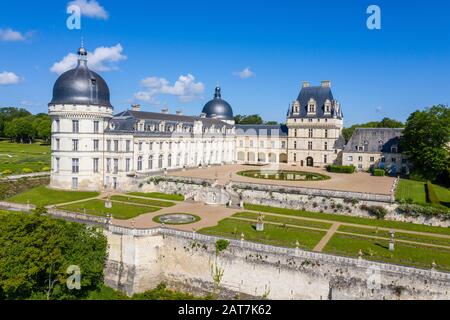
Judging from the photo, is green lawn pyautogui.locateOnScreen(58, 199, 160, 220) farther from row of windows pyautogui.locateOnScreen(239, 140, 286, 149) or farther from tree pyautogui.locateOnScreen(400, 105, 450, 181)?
row of windows pyautogui.locateOnScreen(239, 140, 286, 149)

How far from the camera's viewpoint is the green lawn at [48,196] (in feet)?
130

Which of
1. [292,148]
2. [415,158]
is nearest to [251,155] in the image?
[292,148]

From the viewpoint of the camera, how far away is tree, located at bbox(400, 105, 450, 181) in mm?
47706

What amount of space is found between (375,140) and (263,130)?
21.4 m

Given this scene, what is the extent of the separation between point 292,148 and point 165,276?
4501cm

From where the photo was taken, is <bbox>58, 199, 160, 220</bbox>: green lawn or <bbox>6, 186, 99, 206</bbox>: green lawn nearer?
<bbox>58, 199, 160, 220</bbox>: green lawn

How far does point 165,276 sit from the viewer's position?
94.9 ft

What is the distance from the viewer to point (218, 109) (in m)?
79.8

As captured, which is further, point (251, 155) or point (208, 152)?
point (251, 155)

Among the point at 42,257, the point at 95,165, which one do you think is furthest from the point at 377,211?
the point at 95,165

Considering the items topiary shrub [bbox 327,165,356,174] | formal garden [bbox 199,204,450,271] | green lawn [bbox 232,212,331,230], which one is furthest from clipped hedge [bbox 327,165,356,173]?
green lawn [bbox 232,212,331,230]

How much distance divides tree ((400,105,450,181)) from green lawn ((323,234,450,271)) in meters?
25.2

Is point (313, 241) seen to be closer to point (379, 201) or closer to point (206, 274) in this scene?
point (206, 274)

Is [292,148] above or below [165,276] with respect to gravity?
above
